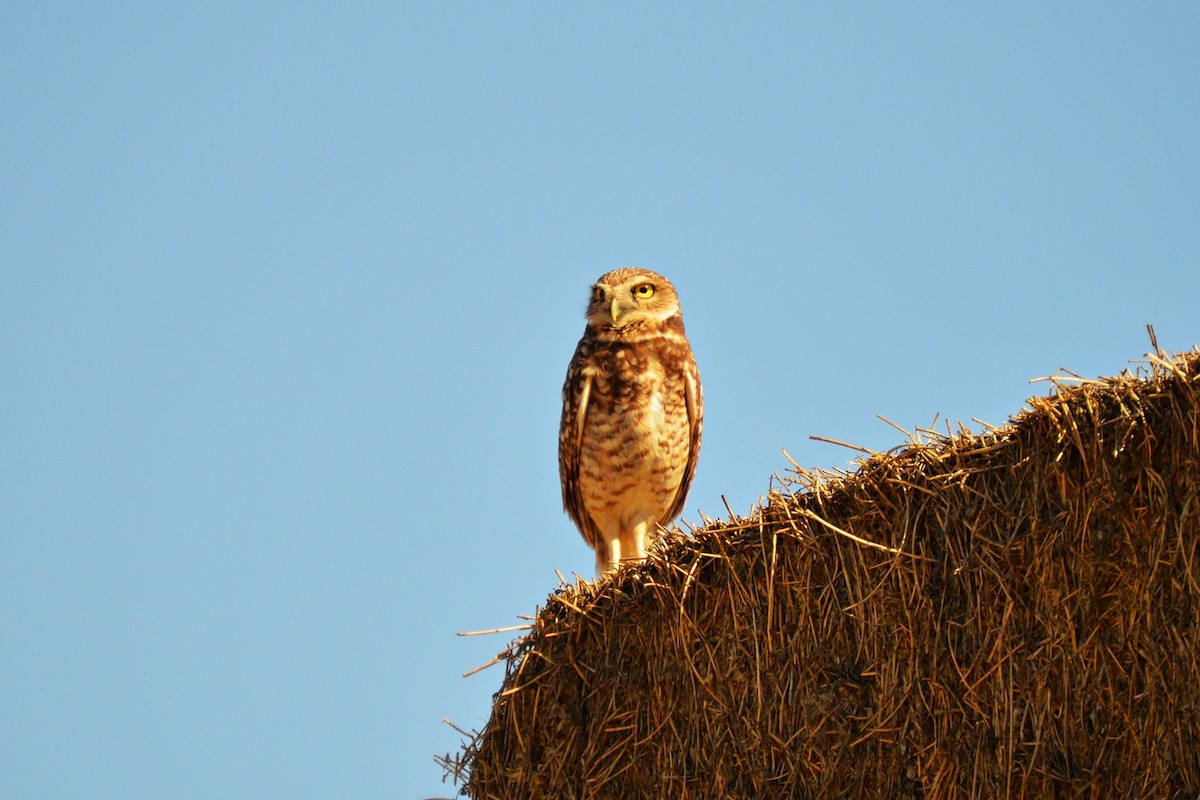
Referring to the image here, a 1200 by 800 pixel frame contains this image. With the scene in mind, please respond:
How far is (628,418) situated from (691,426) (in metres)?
0.43

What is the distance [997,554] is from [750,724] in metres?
1.01

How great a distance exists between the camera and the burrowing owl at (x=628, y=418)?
271 inches

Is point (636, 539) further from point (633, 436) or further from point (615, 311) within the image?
point (615, 311)

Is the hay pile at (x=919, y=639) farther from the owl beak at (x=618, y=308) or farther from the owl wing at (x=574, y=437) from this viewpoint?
the owl beak at (x=618, y=308)

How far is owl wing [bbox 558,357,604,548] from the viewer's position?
275 inches

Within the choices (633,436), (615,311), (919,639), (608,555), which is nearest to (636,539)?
(608,555)

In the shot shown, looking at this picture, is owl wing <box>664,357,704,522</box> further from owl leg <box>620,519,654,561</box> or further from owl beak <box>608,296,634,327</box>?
owl beak <box>608,296,634,327</box>

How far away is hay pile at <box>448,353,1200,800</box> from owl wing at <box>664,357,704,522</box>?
2.09 m

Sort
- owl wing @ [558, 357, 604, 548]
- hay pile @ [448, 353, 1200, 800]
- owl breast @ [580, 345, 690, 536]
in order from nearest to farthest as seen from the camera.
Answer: hay pile @ [448, 353, 1200, 800], owl breast @ [580, 345, 690, 536], owl wing @ [558, 357, 604, 548]

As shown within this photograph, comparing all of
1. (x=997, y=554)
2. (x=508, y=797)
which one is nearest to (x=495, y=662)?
(x=508, y=797)

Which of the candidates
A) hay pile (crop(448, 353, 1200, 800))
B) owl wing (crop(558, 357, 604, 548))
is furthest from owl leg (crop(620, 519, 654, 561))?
hay pile (crop(448, 353, 1200, 800))

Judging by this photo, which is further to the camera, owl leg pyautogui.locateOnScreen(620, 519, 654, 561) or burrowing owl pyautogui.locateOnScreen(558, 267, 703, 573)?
owl leg pyautogui.locateOnScreen(620, 519, 654, 561)

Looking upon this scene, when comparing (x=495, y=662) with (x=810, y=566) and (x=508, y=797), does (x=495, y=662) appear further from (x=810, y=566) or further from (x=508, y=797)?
(x=810, y=566)

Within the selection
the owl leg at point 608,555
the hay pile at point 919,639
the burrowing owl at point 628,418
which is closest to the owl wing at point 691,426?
the burrowing owl at point 628,418
